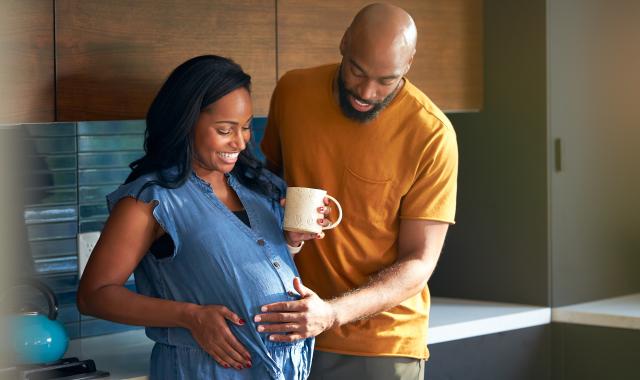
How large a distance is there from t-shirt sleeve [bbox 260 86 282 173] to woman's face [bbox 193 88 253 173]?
0.35 metres

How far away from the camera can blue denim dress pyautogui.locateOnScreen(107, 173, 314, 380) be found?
2080 mm

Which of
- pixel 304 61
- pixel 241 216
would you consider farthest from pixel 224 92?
pixel 304 61

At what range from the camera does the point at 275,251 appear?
2.17 m

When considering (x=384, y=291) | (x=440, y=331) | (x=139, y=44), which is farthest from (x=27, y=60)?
(x=440, y=331)

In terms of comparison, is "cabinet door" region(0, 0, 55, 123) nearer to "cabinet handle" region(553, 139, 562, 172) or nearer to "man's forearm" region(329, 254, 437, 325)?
"man's forearm" region(329, 254, 437, 325)

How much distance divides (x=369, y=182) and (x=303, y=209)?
0.25 metres

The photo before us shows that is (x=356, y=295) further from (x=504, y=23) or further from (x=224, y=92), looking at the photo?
(x=504, y=23)

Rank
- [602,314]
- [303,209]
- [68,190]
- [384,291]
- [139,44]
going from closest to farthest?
[303,209] < [384,291] < [139,44] < [68,190] < [602,314]

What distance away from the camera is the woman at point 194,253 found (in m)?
2.05

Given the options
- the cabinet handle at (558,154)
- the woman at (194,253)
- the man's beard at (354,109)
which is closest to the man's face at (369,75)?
the man's beard at (354,109)

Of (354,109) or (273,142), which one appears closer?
(354,109)

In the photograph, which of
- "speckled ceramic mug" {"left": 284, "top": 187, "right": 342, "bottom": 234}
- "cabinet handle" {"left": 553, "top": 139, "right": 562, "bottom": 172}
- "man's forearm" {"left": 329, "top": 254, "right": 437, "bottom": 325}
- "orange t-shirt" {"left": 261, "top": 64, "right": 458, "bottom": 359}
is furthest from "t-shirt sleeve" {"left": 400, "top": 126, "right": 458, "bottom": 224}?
"cabinet handle" {"left": 553, "top": 139, "right": 562, "bottom": 172}

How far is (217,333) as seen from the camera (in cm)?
205

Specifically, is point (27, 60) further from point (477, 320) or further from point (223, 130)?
point (477, 320)
